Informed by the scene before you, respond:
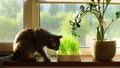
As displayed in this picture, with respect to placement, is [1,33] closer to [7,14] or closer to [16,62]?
[7,14]

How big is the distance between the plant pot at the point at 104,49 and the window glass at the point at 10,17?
603 mm

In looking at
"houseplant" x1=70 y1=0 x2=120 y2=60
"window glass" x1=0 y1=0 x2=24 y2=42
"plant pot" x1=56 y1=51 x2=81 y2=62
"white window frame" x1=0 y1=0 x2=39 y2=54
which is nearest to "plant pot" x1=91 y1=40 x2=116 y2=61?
"houseplant" x1=70 y1=0 x2=120 y2=60

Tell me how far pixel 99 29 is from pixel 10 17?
2.21 ft

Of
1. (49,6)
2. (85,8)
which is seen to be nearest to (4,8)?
(49,6)

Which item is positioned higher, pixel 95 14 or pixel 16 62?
pixel 95 14

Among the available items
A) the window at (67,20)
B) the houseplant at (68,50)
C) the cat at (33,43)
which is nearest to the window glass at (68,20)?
the window at (67,20)

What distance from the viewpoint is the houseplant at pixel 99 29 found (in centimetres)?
187

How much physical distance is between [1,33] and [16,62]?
0.36m

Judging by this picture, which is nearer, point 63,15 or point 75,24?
point 75,24

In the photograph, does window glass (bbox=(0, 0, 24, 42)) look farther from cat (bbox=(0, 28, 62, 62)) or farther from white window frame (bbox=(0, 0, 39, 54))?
cat (bbox=(0, 28, 62, 62))

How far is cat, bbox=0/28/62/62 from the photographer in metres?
1.86

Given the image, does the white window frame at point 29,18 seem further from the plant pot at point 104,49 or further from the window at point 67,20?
the plant pot at point 104,49

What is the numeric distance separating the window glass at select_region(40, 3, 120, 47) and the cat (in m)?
0.24

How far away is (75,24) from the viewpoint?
1896mm
